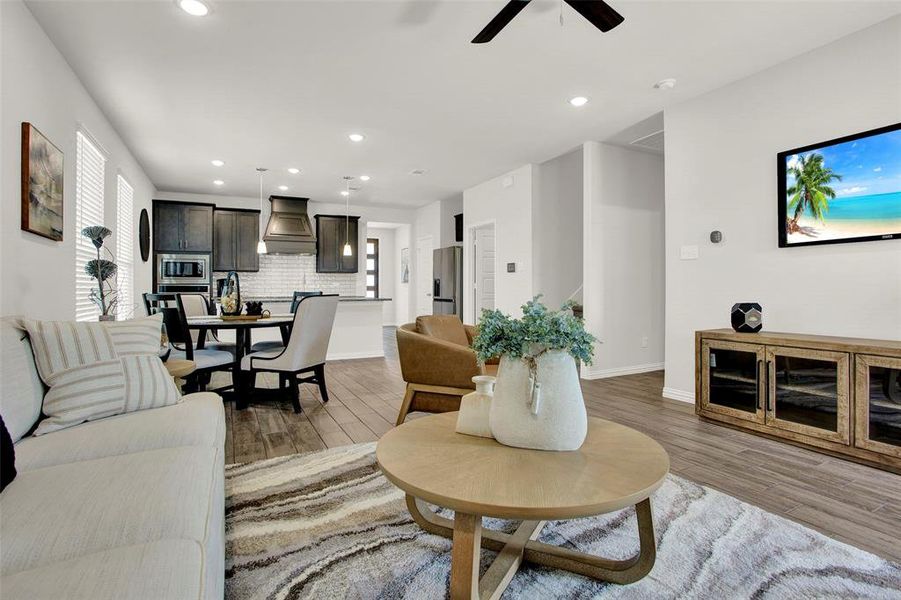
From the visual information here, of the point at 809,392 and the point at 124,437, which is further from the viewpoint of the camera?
the point at 809,392

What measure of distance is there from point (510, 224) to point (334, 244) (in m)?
3.60

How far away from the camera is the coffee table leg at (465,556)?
1157mm

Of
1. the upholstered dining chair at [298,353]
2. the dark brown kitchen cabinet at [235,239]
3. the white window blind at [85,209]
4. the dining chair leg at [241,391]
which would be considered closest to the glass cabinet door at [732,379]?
the upholstered dining chair at [298,353]

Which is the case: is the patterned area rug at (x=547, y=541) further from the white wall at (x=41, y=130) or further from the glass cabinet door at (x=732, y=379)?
the white wall at (x=41, y=130)

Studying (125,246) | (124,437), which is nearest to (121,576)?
(124,437)

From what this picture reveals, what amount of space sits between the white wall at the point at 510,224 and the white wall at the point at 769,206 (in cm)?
210

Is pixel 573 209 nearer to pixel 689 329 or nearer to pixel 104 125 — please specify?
pixel 689 329

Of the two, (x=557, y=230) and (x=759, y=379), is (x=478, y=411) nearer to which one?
(x=759, y=379)

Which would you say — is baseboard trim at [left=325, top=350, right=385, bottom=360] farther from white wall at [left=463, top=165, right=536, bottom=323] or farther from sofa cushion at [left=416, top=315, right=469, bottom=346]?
sofa cushion at [left=416, top=315, right=469, bottom=346]

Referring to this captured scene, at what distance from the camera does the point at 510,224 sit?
6309mm

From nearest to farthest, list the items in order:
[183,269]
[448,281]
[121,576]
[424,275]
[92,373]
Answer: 1. [121,576]
2. [92,373]
3. [183,269]
4. [448,281]
5. [424,275]

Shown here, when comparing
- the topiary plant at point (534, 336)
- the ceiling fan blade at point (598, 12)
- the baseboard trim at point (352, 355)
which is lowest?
the baseboard trim at point (352, 355)

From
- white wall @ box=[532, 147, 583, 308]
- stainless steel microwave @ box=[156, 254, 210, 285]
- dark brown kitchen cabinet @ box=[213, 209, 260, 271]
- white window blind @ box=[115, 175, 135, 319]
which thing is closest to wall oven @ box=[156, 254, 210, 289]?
stainless steel microwave @ box=[156, 254, 210, 285]

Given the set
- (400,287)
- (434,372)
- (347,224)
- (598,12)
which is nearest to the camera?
(598,12)
